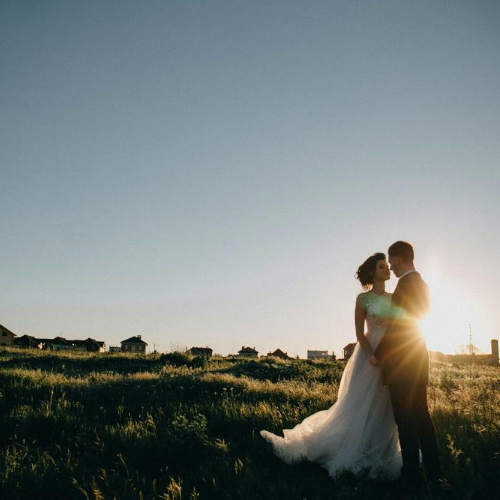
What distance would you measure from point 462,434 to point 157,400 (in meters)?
5.41

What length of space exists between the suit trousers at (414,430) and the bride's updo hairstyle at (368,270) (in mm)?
1435

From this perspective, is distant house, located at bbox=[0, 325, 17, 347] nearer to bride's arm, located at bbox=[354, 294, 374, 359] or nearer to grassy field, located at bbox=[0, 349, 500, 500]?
grassy field, located at bbox=[0, 349, 500, 500]

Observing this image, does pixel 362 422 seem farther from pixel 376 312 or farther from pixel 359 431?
pixel 376 312

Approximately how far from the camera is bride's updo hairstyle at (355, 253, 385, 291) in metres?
5.26

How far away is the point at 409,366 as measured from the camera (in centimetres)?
427

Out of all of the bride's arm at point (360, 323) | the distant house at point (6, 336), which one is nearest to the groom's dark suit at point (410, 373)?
the bride's arm at point (360, 323)

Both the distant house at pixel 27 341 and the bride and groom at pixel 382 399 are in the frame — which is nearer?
the bride and groom at pixel 382 399

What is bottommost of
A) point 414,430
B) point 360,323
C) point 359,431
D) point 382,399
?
point 359,431

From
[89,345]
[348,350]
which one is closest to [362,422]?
[348,350]

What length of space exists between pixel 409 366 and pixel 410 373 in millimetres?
74

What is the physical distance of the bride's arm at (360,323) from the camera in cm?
506

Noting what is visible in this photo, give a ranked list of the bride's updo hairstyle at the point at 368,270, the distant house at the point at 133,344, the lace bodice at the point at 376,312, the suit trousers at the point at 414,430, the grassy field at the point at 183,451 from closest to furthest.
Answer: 1. the grassy field at the point at 183,451
2. the suit trousers at the point at 414,430
3. the lace bodice at the point at 376,312
4. the bride's updo hairstyle at the point at 368,270
5. the distant house at the point at 133,344

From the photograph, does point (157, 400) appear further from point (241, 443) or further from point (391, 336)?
point (391, 336)

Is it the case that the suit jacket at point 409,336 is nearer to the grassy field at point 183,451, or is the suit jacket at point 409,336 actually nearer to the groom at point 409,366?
the groom at point 409,366
